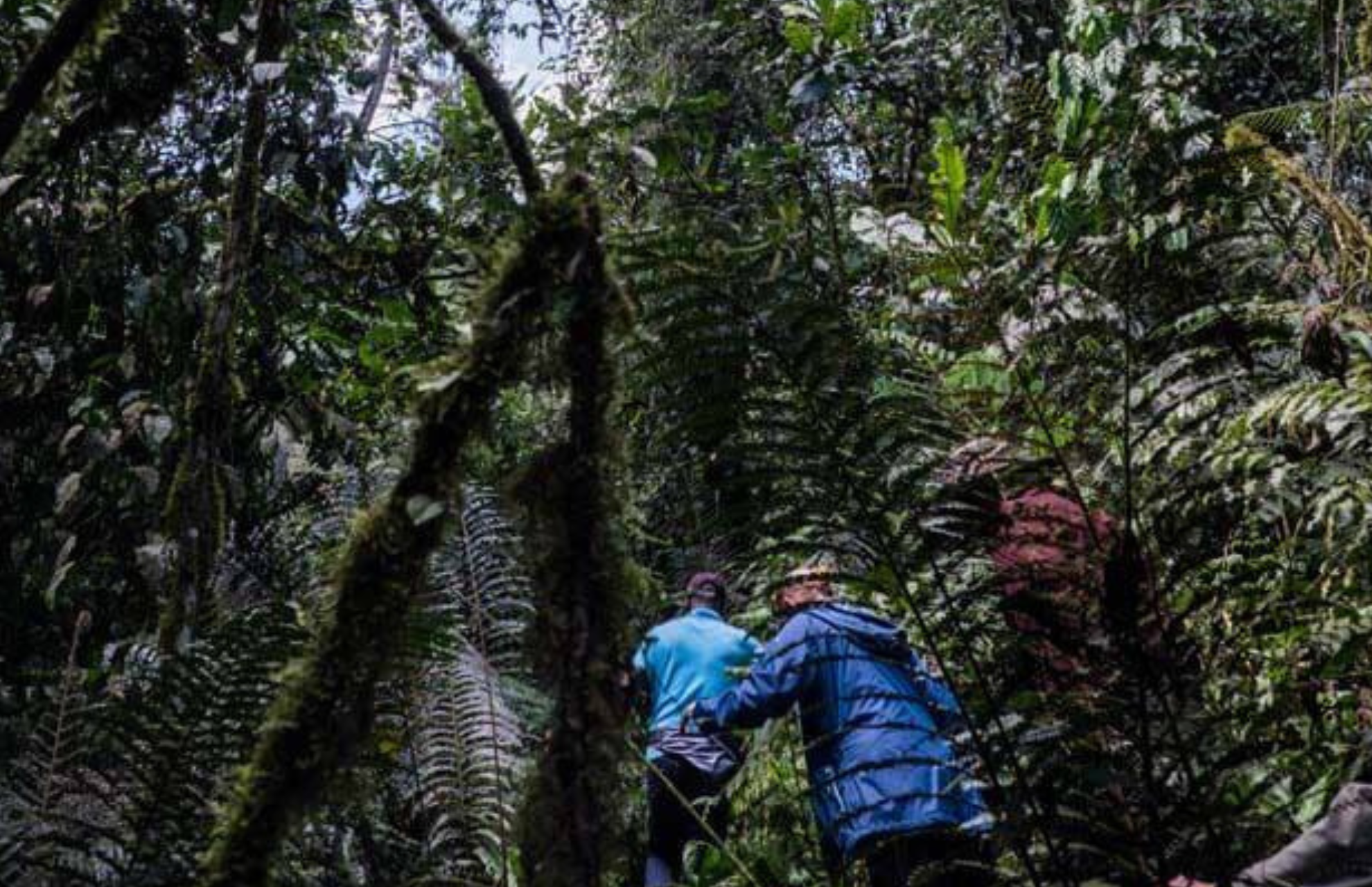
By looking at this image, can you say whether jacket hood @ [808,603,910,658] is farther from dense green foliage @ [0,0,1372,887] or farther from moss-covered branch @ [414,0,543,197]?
moss-covered branch @ [414,0,543,197]

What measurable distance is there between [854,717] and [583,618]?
2.29m

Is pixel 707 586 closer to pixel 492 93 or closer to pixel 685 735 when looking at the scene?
pixel 685 735

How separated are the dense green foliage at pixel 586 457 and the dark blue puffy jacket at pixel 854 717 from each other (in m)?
0.16

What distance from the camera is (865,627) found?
3.15 metres

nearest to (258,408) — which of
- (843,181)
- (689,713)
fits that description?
(689,713)

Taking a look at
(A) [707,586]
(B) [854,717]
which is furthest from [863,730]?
(A) [707,586]

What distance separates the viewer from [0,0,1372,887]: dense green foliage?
119cm

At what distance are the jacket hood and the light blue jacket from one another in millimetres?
1189

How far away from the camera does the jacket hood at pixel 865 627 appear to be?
2.92 m

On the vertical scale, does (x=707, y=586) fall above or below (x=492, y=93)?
above

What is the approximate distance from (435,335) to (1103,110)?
2.29 meters

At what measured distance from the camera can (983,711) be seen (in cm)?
233

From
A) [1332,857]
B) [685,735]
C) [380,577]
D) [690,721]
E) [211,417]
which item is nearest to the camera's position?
[380,577]

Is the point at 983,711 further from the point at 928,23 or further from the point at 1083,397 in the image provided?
the point at 928,23
